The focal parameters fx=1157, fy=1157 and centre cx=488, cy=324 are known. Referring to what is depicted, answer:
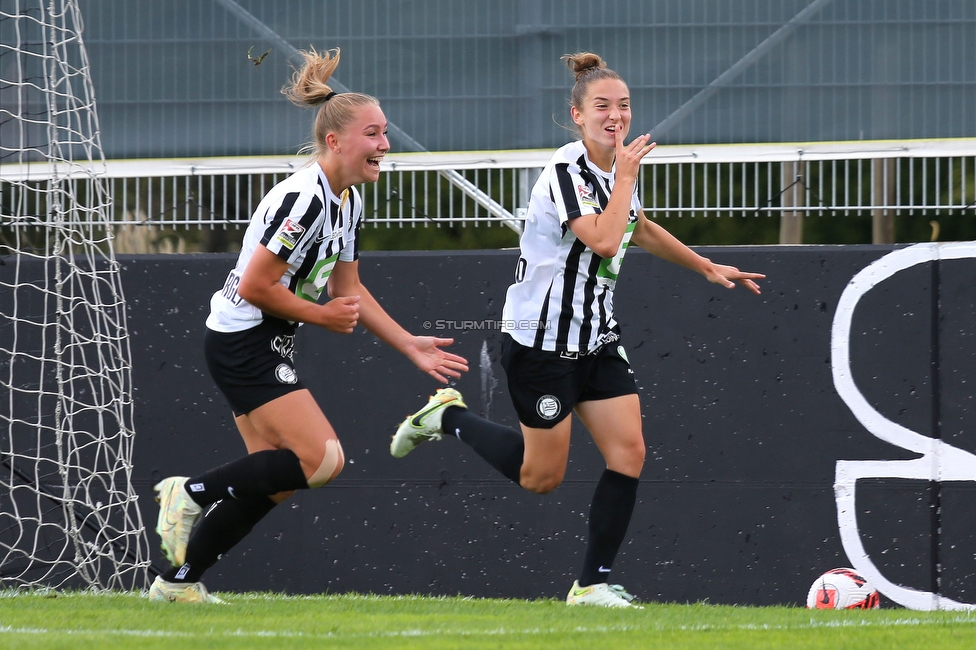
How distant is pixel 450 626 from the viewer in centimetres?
383

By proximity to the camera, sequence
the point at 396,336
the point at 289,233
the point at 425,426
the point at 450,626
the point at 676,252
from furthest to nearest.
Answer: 1. the point at 425,426
2. the point at 676,252
3. the point at 396,336
4. the point at 289,233
5. the point at 450,626

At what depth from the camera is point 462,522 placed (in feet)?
19.5

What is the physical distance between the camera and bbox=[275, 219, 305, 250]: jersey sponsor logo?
4062mm

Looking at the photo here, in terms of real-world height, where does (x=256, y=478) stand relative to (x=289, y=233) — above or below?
below

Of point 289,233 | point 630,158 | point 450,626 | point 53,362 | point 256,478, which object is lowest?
point 450,626

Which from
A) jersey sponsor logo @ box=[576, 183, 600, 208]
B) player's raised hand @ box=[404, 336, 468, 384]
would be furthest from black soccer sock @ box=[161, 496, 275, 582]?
jersey sponsor logo @ box=[576, 183, 600, 208]

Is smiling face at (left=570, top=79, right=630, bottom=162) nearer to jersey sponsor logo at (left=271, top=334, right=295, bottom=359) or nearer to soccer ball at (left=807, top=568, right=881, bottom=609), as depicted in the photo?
jersey sponsor logo at (left=271, top=334, right=295, bottom=359)

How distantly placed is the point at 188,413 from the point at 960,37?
4.43 m

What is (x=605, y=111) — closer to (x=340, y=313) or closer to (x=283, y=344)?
(x=340, y=313)

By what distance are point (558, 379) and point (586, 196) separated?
0.70m

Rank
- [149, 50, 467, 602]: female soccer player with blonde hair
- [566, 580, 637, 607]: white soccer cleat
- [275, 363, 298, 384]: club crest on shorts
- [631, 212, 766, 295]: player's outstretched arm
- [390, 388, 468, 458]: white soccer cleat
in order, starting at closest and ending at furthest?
[149, 50, 467, 602]: female soccer player with blonde hair → [275, 363, 298, 384]: club crest on shorts → [566, 580, 637, 607]: white soccer cleat → [631, 212, 766, 295]: player's outstretched arm → [390, 388, 468, 458]: white soccer cleat

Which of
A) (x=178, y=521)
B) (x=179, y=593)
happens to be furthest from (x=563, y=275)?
(x=179, y=593)

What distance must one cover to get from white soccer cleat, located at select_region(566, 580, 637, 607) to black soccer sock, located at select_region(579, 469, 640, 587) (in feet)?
0.09

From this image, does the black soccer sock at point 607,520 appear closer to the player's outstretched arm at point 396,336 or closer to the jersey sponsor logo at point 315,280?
the player's outstretched arm at point 396,336
